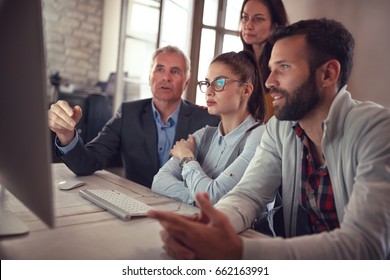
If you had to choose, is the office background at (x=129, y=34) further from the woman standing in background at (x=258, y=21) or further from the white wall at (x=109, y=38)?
the woman standing in background at (x=258, y=21)

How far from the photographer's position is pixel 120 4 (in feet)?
12.4

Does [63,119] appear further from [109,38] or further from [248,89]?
[109,38]

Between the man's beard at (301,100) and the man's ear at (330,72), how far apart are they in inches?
1.2

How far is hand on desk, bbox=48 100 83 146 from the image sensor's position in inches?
53.2

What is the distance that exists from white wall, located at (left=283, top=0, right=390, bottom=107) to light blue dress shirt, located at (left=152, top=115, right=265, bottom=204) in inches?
45.0

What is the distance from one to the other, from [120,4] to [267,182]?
10.6 feet

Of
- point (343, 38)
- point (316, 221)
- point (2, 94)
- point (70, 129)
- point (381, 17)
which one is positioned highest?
point (381, 17)

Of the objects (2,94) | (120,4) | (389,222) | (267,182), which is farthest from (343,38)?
(120,4)

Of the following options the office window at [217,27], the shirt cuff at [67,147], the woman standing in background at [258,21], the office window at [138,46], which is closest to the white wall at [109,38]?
the office window at [138,46]

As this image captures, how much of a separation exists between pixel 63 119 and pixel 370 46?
1.86m

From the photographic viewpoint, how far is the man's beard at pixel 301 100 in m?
1.04

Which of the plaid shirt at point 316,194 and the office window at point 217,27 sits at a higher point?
the office window at point 217,27

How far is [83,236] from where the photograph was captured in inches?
30.8

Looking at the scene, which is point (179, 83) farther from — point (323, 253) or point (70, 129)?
point (323, 253)
